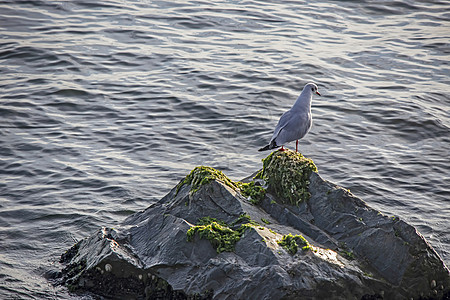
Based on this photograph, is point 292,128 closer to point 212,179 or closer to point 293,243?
point 212,179

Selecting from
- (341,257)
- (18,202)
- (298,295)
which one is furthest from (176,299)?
(18,202)

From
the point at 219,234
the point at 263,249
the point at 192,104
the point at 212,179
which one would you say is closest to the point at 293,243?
the point at 263,249

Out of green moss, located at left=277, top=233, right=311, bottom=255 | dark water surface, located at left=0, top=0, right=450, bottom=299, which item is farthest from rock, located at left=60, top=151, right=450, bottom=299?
dark water surface, located at left=0, top=0, right=450, bottom=299

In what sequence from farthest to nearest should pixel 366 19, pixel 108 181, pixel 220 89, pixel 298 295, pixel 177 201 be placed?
pixel 366 19 → pixel 220 89 → pixel 108 181 → pixel 177 201 → pixel 298 295

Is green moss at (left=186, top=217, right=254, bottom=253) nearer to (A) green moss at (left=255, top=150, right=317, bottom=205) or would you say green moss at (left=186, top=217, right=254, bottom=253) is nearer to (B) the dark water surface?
(A) green moss at (left=255, top=150, right=317, bottom=205)

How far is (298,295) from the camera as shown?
518 centimetres

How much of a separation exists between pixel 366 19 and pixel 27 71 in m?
11.4

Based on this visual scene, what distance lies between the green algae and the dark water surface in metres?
1.87

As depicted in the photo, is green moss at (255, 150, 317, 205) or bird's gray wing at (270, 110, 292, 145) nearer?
green moss at (255, 150, 317, 205)

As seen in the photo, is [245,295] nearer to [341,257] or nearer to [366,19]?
[341,257]

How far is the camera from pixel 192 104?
1280 cm

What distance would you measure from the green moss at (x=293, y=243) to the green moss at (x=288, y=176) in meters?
0.77

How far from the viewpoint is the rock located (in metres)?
5.37

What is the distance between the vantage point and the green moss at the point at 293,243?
5516 mm
